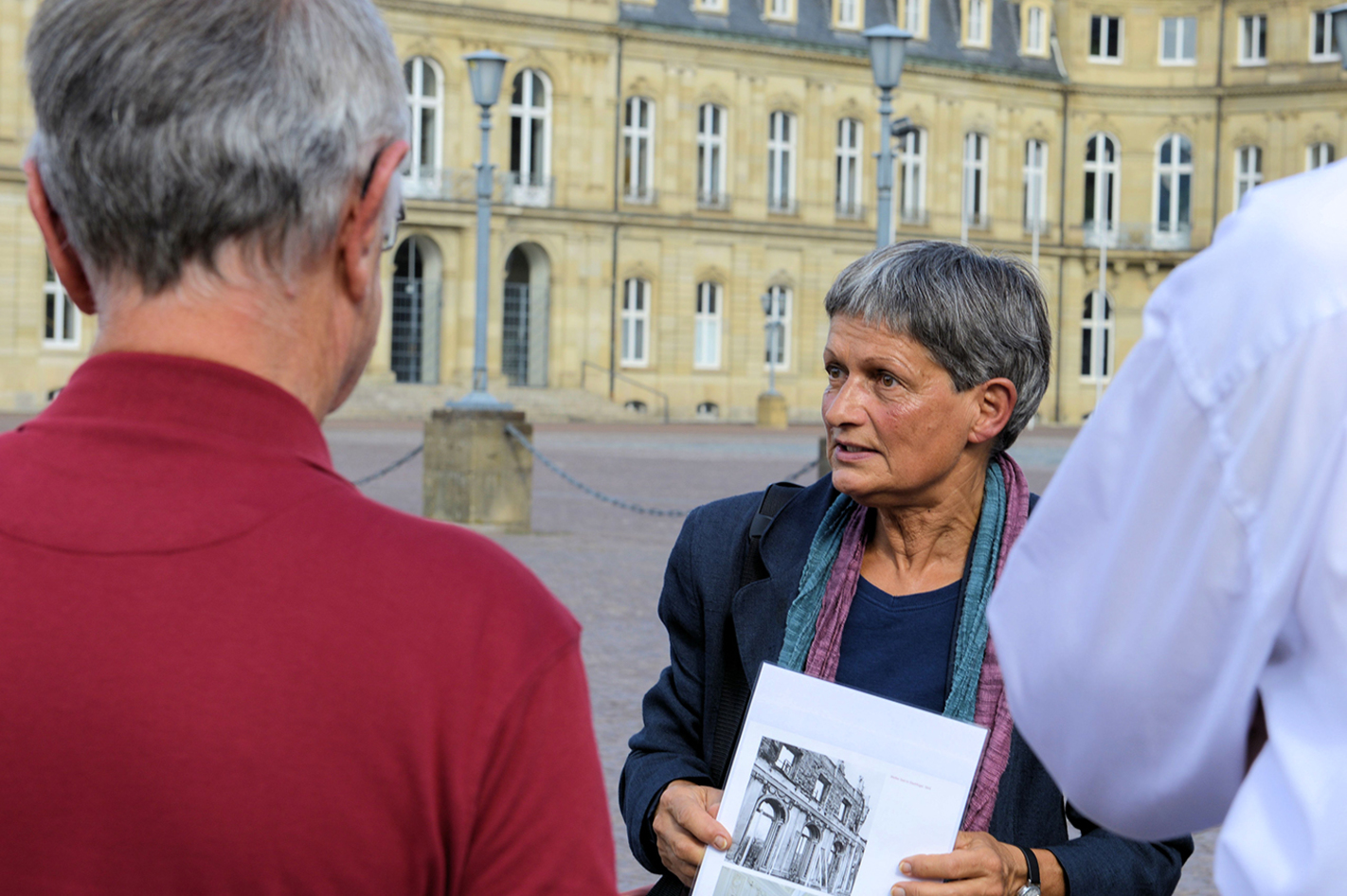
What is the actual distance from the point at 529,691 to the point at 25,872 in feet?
1.18

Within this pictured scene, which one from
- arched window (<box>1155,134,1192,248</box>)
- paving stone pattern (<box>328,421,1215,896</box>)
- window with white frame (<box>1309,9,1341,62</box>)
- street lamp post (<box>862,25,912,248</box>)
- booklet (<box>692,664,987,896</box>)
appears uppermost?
window with white frame (<box>1309,9,1341,62</box>)

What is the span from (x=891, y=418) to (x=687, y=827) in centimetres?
69

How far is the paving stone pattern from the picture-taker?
7359 millimetres

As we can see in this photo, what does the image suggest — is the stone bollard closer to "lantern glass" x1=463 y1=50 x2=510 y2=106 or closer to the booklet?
"lantern glass" x1=463 y1=50 x2=510 y2=106

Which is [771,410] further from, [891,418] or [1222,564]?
[1222,564]

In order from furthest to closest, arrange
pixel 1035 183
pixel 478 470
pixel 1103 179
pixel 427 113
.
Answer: pixel 1103 179
pixel 1035 183
pixel 427 113
pixel 478 470

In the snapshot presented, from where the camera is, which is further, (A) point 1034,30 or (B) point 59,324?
(A) point 1034,30

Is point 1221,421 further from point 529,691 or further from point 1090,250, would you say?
point 1090,250

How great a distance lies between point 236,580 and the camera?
1.17 m

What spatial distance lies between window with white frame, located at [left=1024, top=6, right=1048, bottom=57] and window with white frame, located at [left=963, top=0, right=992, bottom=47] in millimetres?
1294

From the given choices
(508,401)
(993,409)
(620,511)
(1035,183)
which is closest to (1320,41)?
(1035,183)

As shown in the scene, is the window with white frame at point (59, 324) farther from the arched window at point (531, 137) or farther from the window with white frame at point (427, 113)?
the arched window at point (531, 137)

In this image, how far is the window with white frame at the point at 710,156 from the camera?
1807 inches

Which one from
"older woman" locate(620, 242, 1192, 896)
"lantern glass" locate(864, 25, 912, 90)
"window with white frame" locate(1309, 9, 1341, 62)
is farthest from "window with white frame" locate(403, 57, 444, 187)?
"older woman" locate(620, 242, 1192, 896)
